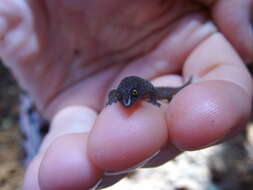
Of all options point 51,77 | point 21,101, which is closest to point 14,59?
point 51,77

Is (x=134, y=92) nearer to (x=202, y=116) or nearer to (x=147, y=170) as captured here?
(x=202, y=116)

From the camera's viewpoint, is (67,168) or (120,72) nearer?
(67,168)

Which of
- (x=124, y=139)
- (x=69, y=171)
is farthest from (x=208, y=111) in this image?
(x=69, y=171)

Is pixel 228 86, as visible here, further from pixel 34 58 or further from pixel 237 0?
pixel 34 58

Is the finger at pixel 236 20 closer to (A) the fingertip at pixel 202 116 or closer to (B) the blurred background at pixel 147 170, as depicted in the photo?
(A) the fingertip at pixel 202 116

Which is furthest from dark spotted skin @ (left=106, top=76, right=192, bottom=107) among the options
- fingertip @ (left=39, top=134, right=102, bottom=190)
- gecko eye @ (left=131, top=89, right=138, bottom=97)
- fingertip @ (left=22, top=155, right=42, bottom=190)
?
fingertip @ (left=22, top=155, right=42, bottom=190)

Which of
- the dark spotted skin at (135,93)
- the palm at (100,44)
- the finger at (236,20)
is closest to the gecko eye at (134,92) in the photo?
the dark spotted skin at (135,93)

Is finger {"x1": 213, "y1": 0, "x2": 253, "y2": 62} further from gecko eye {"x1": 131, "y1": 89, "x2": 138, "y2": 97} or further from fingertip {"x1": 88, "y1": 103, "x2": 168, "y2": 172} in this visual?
fingertip {"x1": 88, "y1": 103, "x2": 168, "y2": 172}
